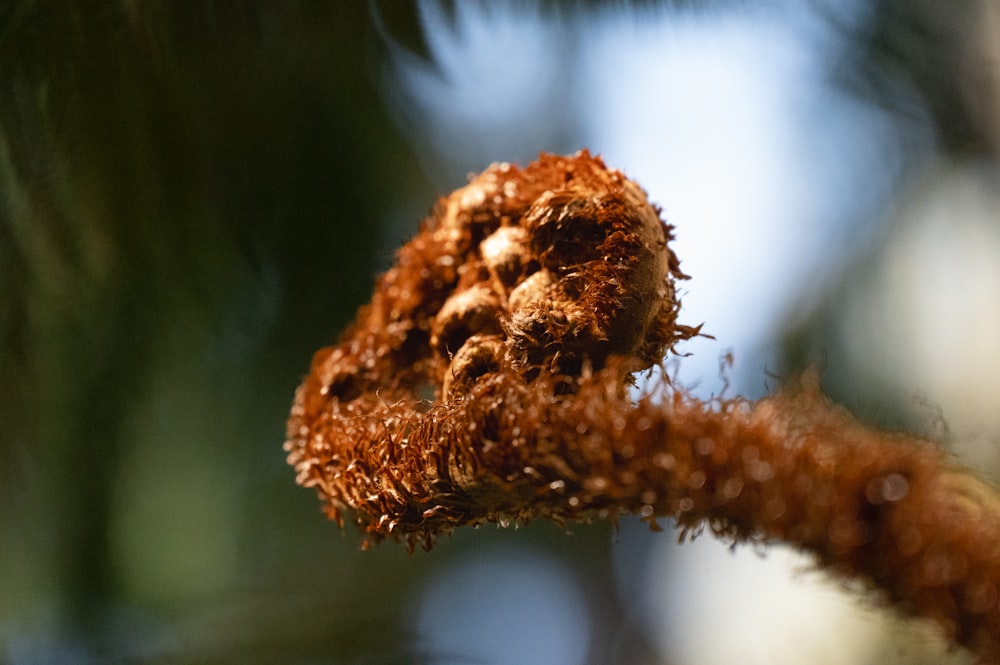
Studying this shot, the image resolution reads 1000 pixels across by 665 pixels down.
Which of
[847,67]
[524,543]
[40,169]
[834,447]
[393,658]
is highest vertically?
[847,67]

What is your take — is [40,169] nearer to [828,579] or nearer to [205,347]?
[205,347]

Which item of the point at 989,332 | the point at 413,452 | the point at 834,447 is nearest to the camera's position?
the point at 834,447

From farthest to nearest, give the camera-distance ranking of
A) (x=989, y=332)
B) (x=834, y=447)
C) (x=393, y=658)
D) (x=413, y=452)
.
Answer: (x=393, y=658) < (x=989, y=332) < (x=413, y=452) < (x=834, y=447)

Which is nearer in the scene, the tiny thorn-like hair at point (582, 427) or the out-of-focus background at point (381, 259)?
the tiny thorn-like hair at point (582, 427)

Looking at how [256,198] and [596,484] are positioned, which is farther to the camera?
[256,198]

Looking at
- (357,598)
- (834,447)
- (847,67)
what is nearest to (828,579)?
(834,447)

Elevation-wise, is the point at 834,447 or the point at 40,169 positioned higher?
the point at 40,169
